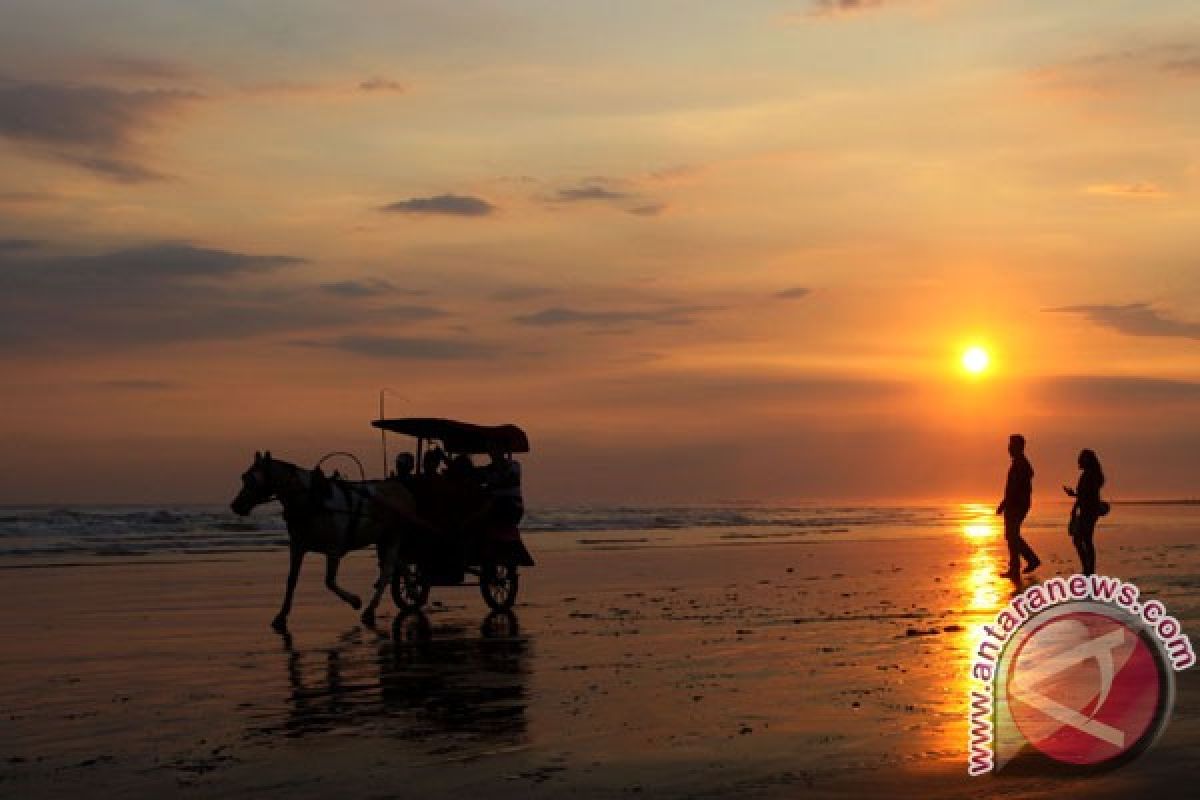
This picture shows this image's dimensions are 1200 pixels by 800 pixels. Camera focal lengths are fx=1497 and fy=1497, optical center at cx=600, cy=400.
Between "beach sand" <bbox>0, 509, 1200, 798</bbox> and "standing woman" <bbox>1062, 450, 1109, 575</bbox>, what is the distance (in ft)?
3.56

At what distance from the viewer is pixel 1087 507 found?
1014 inches

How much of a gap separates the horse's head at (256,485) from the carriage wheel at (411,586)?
2.83 m

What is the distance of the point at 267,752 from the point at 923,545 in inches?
1528

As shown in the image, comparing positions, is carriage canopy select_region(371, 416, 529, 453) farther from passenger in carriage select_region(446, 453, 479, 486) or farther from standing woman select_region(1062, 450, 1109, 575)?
standing woman select_region(1062, 450, 1109, 575)

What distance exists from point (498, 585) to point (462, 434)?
2.28 m

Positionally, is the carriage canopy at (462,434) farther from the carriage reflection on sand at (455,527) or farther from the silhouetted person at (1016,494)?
the silhouetted person at (1016,494)

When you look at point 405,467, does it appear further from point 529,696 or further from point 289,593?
point 529,696

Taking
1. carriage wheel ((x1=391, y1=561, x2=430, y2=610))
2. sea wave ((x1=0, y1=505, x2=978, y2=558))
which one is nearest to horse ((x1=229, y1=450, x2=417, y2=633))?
carriage wheel ((x1=391, y1=561, x2=430, y2=610))

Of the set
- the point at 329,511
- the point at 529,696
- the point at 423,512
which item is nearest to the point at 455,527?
the point at 423,512

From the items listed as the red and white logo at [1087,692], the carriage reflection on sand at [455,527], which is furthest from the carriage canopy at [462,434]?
the red and white logo at [1087,692]

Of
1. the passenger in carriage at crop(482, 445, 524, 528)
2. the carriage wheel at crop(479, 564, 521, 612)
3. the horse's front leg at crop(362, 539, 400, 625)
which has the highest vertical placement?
the passenger in carriage at crop(482, 445, 524, 528)

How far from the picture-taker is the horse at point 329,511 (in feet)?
64.6

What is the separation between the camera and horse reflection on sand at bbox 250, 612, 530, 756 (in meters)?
11.2

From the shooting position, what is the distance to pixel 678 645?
16.6 metres
